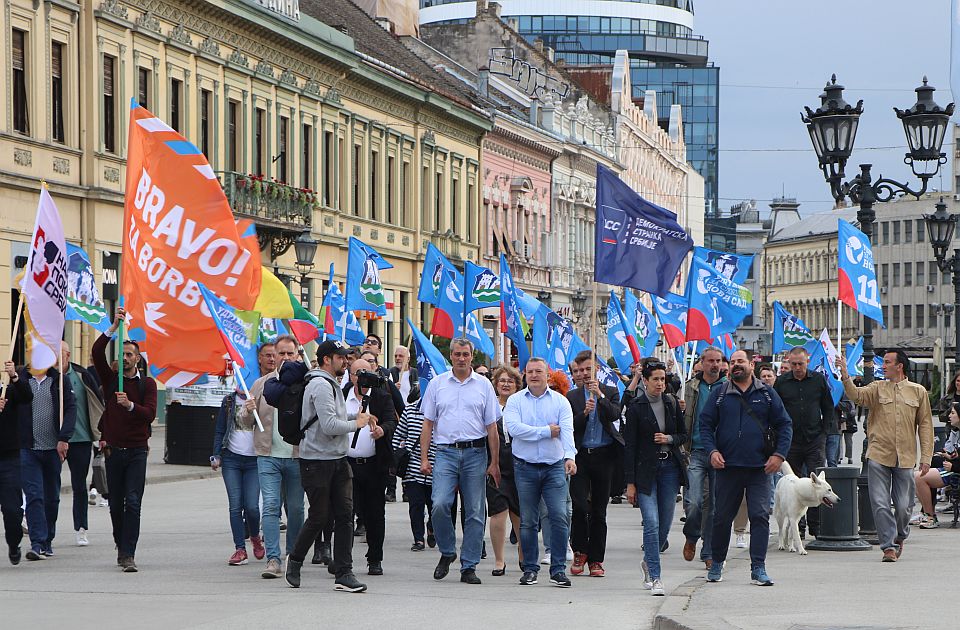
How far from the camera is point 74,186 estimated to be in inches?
1425

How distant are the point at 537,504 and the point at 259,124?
32879 millimetres

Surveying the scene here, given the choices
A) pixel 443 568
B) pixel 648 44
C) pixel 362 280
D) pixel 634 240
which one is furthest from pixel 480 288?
pixel 648 44

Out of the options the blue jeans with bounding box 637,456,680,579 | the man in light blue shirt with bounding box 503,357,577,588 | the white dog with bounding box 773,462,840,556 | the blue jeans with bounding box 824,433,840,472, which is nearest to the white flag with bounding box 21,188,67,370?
the man in light blue shirt with bounding box 503,357,577,588

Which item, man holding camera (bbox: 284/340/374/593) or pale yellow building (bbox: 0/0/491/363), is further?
pale yellow building (bbox: 0/0/491/363)

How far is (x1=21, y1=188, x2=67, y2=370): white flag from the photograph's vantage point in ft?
49.2

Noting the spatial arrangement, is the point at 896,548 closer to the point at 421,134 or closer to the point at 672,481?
the point at 672,481

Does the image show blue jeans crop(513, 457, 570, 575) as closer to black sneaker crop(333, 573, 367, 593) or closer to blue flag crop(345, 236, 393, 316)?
black sneaker crop(333, 573, 367, 593)

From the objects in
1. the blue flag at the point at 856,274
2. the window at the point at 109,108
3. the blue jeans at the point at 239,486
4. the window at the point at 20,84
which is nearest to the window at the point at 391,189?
the window at the point at 109,108

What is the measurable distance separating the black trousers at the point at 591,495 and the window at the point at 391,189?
4154 centimetres

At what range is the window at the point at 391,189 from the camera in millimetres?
56250

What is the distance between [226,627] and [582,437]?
437 centimetres

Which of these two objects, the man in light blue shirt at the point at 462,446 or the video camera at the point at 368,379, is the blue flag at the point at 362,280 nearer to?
the video camera at the point at 368,379

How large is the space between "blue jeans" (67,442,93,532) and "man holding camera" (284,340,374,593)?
3.66 m

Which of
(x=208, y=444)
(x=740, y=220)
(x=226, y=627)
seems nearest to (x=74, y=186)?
(x=208, y=444)
